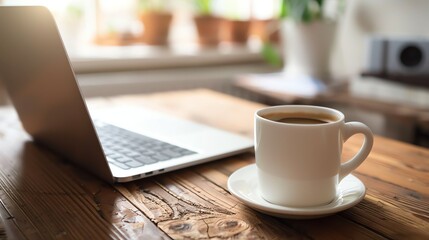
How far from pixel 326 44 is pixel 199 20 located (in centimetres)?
70

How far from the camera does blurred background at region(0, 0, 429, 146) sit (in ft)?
5.02

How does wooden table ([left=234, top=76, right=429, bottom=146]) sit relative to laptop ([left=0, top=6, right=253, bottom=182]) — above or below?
below

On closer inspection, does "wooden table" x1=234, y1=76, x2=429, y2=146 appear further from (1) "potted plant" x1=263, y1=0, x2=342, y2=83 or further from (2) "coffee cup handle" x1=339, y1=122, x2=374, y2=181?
(2) "coffee cup handle" x1=339, y1=122, x2=374, y2=181

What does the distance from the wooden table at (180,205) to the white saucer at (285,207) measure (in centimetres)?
1

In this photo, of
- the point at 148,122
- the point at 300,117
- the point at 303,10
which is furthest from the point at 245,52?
the point at 300,117

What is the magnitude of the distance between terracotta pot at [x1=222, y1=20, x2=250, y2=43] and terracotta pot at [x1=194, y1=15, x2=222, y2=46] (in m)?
0.08

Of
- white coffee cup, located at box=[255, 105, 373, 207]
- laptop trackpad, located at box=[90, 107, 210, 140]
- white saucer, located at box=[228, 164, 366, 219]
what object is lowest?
laptop trackpad, located at box=[90, 107, 210, 140]

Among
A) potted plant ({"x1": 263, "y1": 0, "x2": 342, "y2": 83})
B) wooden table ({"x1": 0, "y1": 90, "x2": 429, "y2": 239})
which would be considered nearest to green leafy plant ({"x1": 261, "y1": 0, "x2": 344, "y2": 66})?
potted plant ({"x1": 263, "y1": 0, "x2": 342, "y2": 83})

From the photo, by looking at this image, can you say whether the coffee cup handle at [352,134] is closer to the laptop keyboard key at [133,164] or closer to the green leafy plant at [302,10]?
the laptop keyboard key at [133,164]

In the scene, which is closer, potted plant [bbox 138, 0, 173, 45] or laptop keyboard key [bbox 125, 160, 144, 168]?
laptop keyboard key [bbox 125, 160, 144, 168]

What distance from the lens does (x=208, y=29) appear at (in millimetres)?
2383

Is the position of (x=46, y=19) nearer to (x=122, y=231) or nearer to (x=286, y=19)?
(x=122, y=231)

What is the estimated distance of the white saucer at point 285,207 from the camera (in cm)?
50

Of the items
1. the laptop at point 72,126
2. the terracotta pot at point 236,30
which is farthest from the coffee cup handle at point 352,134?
the terracotta pot at point 236,30
